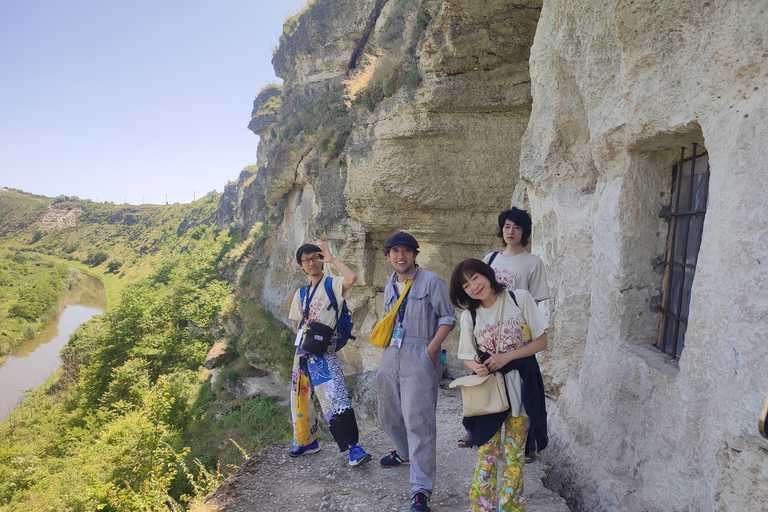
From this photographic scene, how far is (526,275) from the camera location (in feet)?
9.59

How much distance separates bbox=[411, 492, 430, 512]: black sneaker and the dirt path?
0.25m

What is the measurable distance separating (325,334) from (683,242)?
249 centimetres

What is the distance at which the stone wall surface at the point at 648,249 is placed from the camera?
5.70ft

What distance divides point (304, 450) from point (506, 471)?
214 centimetres

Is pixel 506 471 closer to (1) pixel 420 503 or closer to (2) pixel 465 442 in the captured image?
(1) pixel 420 503

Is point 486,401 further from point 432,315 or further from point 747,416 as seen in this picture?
point 747,416

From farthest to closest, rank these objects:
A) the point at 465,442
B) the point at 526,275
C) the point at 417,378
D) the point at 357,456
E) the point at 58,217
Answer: the point at 58,217 < the point at 465,442 < the point at 357,456 < the point at 526,275 < the point at 417,378

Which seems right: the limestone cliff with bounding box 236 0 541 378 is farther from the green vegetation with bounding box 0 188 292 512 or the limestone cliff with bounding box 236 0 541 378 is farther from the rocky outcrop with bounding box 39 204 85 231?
the rocky outcrop with bounding box 39 204 85 231

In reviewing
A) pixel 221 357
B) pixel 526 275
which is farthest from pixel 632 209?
pixel 221 357

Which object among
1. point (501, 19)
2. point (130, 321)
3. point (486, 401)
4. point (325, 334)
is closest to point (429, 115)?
point (501, 19)

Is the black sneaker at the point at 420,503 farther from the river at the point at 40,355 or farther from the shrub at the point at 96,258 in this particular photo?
the shrub at the point at 96,258

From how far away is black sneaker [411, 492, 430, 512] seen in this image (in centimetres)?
261

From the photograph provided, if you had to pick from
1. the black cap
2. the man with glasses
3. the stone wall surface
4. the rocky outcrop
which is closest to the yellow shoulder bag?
the black cap

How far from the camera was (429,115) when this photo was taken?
6570 millimetres
